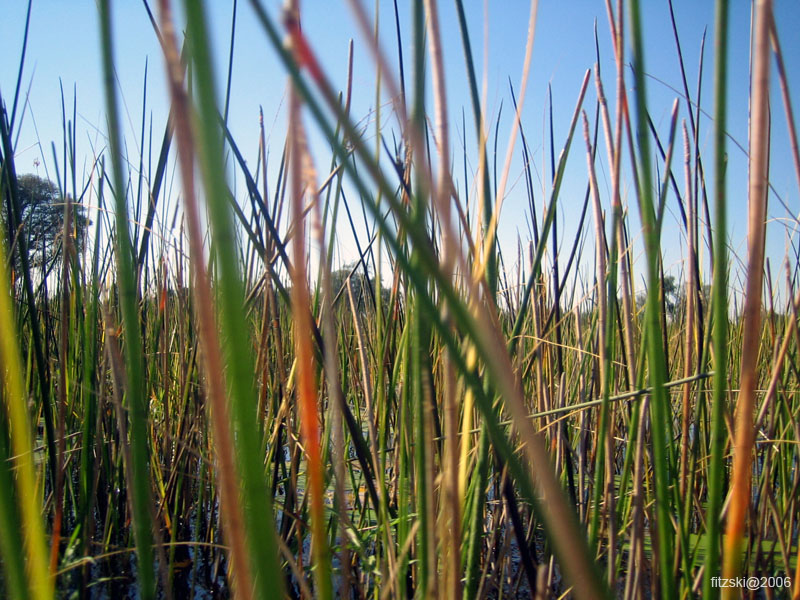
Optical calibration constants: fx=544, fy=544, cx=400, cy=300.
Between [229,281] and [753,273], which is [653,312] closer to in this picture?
[753,273]

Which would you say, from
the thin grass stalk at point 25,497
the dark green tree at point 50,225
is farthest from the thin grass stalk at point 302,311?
the dark green tree at point 50,225

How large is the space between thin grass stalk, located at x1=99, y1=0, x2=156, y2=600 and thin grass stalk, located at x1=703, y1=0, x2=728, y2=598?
0.33m

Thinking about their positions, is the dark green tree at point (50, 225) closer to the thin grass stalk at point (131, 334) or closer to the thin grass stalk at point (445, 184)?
the thin grass stalk at point (131, 334)

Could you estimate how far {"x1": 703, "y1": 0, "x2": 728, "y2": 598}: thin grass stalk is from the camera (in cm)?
30

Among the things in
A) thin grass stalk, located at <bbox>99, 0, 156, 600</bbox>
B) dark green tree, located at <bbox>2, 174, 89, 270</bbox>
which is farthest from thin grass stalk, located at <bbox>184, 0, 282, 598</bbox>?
dark green tree, located at <bbox>2, 174, 89, 270</bbox>

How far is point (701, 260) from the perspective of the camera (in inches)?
42.5

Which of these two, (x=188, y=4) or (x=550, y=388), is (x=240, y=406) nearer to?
(x=188, y=4)

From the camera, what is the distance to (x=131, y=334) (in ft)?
1.05

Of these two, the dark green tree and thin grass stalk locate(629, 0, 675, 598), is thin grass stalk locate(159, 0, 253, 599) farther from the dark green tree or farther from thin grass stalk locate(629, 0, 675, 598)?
the dark green tree

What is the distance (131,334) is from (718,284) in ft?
1.21

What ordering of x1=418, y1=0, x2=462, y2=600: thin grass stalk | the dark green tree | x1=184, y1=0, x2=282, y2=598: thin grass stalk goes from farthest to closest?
the dark green tree
x1=418, y1=0, x2=462, y2=600: thin grass stalk
x1=184, y1=0, x2=282, y2=598: thin grass stalk

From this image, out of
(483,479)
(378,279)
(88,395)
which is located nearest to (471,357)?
(483,479)

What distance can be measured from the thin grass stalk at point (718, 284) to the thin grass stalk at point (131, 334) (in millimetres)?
328

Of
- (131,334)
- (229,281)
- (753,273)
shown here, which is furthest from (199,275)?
(753,273)
